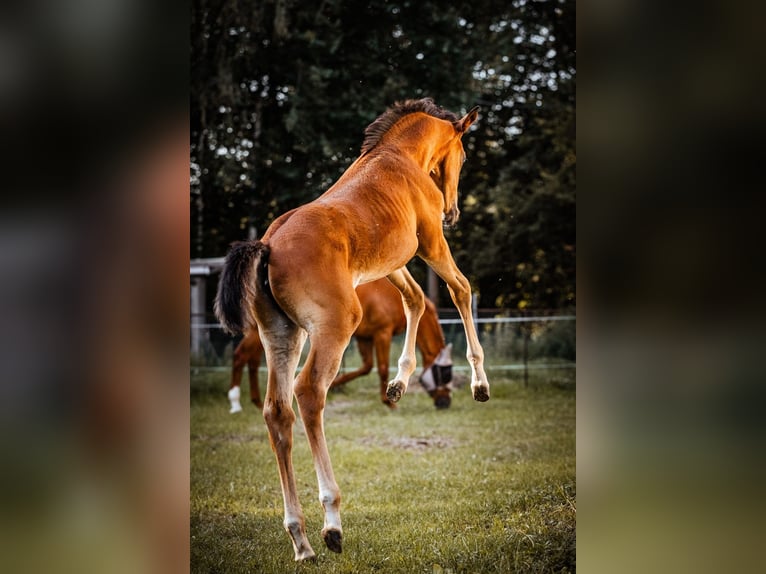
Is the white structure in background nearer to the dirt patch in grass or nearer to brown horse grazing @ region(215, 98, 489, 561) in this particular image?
the dirt patch in grass

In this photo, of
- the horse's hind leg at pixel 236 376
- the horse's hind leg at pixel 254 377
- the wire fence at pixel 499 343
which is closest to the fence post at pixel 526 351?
the wire fence at pixel 499 343

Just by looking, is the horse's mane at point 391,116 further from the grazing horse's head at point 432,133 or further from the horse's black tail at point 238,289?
the horse's black tail at point 238,289

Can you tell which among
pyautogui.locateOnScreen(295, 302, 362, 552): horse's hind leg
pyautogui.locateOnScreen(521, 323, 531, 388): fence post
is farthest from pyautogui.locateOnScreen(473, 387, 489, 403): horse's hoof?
pyautogui.locateOnScreen(521, 323, 531, 388): fence post

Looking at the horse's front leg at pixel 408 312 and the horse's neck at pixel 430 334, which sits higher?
the horse's front leg at pixel 408 312

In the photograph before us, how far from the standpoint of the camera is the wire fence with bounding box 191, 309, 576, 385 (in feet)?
31.3

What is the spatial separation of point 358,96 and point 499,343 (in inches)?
202

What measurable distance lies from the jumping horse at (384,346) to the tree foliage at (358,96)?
63 cm

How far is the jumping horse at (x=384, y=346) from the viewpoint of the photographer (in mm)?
5719

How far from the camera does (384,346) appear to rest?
23.5 feet

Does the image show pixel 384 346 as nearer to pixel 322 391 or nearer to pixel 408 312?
pixel 408 312

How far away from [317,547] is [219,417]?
508cm
